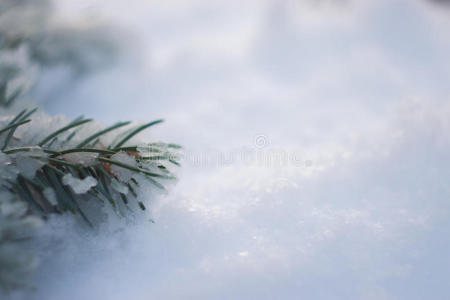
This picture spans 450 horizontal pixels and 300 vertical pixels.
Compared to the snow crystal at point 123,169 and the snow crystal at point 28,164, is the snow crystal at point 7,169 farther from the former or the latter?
the snow crystal at point 123,169

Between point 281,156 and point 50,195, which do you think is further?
point 281,156

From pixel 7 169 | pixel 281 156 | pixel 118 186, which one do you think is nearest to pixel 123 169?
pixel 118 186

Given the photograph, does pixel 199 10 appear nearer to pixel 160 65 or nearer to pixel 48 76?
pixel 160 65

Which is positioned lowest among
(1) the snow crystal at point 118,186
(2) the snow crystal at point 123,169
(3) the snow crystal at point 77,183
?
(3) the snow crystal at point 77,183

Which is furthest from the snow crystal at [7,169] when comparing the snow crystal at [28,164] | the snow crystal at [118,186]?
the snow crystal at [118,186]

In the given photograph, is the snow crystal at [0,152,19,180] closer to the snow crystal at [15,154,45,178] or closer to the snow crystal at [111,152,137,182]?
the snow crystal at [15,154,45,178]

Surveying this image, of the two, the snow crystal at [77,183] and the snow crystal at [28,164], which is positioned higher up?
the snow crystal at [28,164]

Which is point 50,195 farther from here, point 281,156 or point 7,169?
point 281,156

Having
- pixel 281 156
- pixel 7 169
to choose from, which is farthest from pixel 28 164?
pixel 281 156

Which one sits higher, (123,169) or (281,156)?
(281,156)
